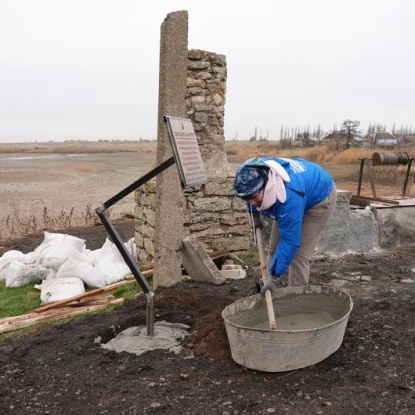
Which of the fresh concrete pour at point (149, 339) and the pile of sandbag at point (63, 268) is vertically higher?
the fresh concrete pour at point (149, 339)

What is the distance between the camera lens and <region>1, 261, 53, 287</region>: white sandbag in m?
7.32

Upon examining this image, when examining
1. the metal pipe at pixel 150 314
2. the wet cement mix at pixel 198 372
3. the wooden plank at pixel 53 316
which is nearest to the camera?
the wet cement mix at pixel 198 372

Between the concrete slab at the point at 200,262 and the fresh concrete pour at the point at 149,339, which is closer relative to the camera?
the fresh concrete pour at the point at 149,339

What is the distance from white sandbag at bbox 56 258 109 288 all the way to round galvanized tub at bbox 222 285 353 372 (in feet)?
11.1

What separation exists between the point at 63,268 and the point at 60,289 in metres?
0.50

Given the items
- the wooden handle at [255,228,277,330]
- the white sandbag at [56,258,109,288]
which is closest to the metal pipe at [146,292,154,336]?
the wooden handle at [255,228,277,330]

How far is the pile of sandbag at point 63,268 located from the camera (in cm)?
673

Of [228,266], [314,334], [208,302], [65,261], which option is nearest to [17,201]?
[65,261]

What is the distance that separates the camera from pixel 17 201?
17344 millimetres

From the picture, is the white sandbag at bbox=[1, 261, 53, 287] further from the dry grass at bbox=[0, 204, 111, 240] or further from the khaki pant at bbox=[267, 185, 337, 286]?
the khaki pant at bbox=[267, 185, 337, 286]

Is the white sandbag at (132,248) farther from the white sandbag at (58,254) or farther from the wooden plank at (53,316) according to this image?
the wooden plank at (53,316)

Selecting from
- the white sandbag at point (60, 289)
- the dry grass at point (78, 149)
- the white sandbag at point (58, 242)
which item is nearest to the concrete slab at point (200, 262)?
the white sandbag at point (60, 289)

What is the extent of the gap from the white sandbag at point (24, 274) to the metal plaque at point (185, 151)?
3.77 meters

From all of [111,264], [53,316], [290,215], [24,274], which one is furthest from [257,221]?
[24,274]
